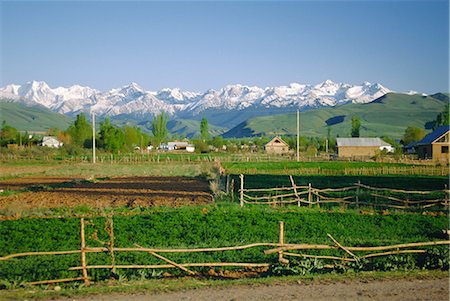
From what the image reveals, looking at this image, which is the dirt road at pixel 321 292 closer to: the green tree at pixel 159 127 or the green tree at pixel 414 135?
the green tree at pixel 414 135

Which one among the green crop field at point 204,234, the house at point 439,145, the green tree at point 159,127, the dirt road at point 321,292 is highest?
the green tree at point 159,127

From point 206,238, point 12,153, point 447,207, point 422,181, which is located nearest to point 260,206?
point 206,238

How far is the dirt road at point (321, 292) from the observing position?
9047mm

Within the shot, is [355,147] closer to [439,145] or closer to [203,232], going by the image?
[439,145]

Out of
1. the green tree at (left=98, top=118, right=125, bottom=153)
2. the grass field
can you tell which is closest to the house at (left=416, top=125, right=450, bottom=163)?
the grass field

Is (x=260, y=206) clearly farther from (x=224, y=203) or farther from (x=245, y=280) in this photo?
(x=245, y=280)

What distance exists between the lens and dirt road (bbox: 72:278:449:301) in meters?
9.05

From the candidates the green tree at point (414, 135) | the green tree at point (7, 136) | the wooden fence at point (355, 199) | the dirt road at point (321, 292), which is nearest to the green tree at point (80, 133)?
the green tree at point (7, 136)

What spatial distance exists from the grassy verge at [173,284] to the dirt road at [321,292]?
0.74 feet

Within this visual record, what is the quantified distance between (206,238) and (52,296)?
21.0 ft

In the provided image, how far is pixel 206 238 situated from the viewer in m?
14.9

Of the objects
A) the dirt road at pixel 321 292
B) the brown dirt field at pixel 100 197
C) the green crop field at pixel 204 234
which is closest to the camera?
the dirt road at pixel 321 292

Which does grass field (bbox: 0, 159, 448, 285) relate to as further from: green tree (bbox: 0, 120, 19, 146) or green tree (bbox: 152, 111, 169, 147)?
green tree (bbox: 152, 111, 169, 147)

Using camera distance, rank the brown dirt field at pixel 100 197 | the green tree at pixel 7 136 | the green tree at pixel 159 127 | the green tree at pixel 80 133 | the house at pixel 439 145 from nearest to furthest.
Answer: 1. the brown dirt field at pixel 100 197
2. the house at pixel 439 145
3. the green tree at pixel 7 136
4. the green tree at pixel 80 133
5. the green tree at pixel 159 127
